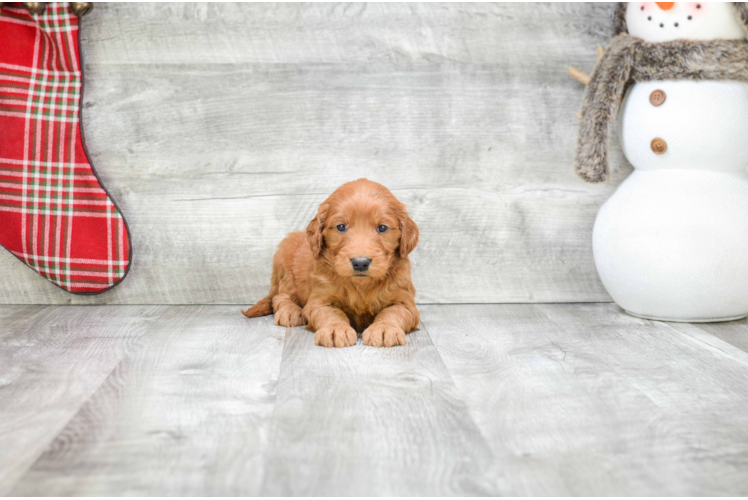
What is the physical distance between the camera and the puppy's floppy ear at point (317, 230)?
1833mm

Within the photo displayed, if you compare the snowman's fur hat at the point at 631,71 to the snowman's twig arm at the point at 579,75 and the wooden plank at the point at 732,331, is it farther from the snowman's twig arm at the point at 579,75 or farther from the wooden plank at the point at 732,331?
the wooden plank at the point at 732,331

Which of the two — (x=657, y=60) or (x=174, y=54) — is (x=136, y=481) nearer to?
(x=174, y=54)

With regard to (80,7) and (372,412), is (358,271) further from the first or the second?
(80,7)

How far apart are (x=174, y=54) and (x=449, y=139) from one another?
102 centimetres

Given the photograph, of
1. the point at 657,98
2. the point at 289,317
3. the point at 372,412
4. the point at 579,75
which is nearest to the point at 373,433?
the point at 372,412

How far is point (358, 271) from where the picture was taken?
67.8 inches

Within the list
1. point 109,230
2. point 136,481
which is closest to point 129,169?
point 109,230

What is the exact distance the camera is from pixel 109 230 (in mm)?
2207

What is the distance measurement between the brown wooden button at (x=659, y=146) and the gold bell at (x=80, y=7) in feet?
6.23

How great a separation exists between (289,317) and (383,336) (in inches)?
14.7

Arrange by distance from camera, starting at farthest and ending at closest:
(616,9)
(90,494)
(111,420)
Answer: (616,9), (111,420), (90,494)

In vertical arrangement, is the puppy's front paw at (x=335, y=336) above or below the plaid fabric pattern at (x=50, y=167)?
below

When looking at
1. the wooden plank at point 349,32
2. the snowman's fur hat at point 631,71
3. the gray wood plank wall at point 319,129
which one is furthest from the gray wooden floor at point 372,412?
the wooden plank at point 349,32

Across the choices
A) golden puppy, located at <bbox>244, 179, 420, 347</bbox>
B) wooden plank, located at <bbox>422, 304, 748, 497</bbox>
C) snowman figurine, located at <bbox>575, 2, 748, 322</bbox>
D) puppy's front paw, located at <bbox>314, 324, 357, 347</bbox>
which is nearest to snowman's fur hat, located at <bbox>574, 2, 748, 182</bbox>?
snowman figurine, located at <bbox>575, 2, 748, 322</bbox>
